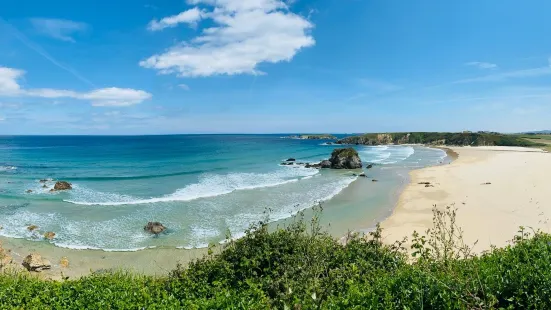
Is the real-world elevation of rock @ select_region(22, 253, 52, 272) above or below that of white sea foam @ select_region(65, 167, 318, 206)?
below

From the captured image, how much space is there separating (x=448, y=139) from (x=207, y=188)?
4098 inches

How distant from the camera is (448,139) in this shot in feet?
363

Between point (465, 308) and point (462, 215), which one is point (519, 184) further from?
point (465, 308)

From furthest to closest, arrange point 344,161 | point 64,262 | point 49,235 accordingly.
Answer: point 344,161
point 49,235
point 64,262

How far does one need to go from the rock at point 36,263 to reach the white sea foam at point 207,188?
12.3 m

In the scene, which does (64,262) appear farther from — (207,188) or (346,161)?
(346,161)

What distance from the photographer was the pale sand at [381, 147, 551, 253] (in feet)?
57.7

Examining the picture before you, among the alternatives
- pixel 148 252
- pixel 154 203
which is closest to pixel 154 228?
pixel 148 252

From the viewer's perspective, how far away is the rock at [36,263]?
14391 mm

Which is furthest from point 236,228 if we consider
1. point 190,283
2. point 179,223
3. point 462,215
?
point 462,215

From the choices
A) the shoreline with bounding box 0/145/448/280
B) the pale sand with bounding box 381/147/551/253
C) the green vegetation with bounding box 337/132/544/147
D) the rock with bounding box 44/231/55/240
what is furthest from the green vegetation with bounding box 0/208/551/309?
the green vegetation with bounding box 337/132/544/147

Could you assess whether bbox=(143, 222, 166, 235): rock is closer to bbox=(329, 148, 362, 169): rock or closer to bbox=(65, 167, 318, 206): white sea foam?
bbox=(65, 167, 318, 206): white sea foam

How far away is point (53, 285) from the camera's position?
6.82m

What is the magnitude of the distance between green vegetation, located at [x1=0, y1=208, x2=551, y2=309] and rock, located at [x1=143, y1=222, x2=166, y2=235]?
12.1 meters
